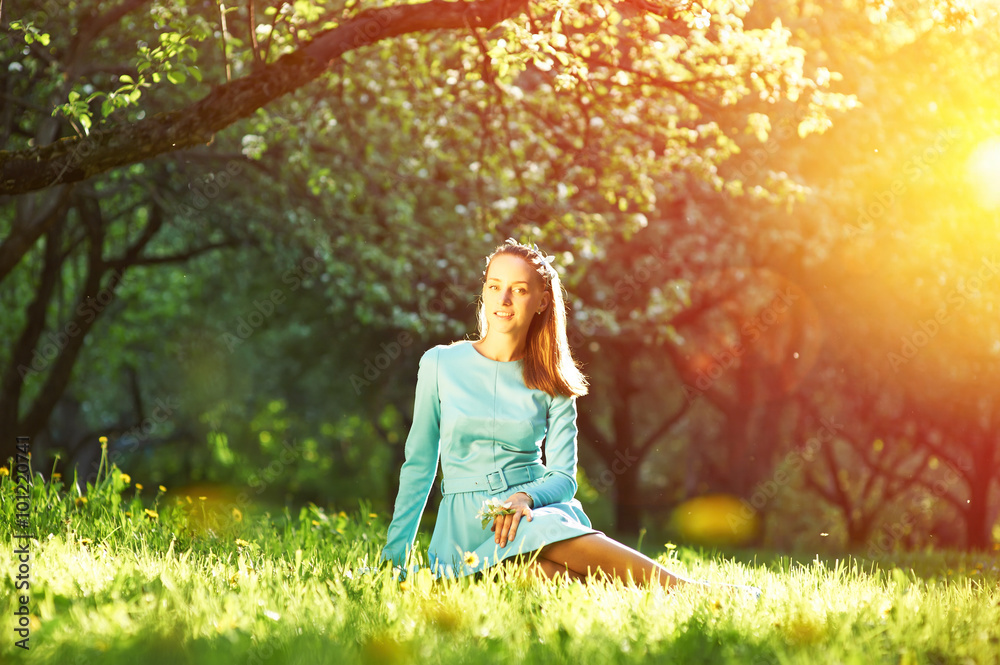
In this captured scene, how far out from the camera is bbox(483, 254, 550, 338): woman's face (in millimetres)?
4781

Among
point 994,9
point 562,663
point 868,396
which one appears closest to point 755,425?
point 868,396

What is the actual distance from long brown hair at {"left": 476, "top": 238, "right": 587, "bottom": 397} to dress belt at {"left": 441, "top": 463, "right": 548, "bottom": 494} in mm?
389

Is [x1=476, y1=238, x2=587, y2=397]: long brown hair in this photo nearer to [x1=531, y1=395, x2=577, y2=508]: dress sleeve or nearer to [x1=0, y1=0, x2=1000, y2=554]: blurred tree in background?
[x1=531, y1=395, x2=577, y2=508]: dress sleeve

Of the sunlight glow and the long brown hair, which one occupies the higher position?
the sunlight glow

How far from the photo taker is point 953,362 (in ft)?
56.4

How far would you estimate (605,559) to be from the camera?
4496 millimetres

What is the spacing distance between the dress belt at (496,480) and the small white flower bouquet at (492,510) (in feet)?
0.31

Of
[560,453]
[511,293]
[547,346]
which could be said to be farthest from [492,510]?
[511,293]

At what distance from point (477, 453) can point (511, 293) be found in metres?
0.79

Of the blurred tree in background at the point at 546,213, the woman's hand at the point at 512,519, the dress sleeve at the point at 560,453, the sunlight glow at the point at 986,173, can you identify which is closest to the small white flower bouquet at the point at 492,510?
the woman's hand at the point at 512,519

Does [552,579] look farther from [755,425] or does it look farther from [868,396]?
[755,425]

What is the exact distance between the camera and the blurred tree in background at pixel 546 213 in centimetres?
768

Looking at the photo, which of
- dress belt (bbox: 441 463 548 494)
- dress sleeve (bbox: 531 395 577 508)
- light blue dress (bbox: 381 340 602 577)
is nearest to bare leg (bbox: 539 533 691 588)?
light blue dress (bbox: 381 340 602 577)

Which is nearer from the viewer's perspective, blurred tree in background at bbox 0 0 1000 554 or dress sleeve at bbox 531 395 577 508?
dress sleeve at bbox 531 395 577 508
